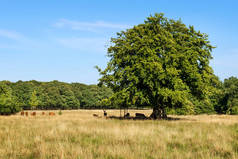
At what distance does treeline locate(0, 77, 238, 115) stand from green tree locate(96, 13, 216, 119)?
10.4 feet

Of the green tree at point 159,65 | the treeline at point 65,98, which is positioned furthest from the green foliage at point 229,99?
the green tree at point 159,65

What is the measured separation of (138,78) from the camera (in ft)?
91.4

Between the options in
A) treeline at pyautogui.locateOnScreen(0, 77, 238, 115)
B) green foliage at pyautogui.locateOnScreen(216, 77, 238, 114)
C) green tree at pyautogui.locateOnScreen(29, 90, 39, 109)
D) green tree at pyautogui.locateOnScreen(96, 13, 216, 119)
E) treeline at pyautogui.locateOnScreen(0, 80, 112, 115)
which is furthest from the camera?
treeline at pyautogui.locateOnScreen(0, 80, 112, 115)

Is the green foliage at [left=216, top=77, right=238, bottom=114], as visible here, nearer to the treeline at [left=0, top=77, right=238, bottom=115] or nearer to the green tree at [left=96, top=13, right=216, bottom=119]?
the treeline at [left=0, top=77, right=238, bottom=115]

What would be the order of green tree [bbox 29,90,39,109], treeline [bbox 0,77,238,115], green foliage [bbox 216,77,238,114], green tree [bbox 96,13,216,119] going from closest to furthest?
green tree [bbox 96,13,216,119], treeline [bbox 0,77,238,115], green foliage [bbox 216,77,238,114], green tree [bbox 29,90,39,109]

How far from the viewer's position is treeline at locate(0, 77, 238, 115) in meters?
55.9

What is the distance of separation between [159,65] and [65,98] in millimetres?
85194

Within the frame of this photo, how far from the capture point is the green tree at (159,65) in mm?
26453

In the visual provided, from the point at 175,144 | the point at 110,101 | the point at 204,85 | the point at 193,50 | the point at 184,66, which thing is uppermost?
the point at 193,50

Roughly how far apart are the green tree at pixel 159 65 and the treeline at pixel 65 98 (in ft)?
10.4

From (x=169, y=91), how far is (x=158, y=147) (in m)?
16.8

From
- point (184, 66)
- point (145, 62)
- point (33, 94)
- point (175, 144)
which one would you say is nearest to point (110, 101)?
point (145, 62)

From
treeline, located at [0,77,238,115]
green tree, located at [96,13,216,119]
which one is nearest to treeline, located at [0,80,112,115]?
treeline, located at [0,77,238,115]

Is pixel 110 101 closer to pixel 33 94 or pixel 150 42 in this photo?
pixel 150 42
